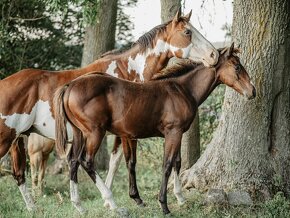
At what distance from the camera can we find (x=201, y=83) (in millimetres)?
7797

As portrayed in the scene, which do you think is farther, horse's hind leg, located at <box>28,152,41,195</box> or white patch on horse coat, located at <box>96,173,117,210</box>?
horse's hind leg, located at <box>28,152,41,195</box>

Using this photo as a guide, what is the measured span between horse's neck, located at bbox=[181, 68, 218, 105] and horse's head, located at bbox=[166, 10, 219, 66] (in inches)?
10.3

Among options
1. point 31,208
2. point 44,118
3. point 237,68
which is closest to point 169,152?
point 237,68

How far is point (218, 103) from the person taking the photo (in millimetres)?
12305

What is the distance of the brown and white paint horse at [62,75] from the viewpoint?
8.13 metres

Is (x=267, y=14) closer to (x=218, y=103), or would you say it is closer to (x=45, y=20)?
(x=218, y=103)

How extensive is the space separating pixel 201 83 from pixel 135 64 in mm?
1141

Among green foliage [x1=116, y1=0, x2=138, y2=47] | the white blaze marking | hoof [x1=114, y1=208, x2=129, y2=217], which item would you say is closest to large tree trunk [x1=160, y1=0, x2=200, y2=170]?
the white blaze marking

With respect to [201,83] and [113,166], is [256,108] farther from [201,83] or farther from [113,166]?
[113,166]

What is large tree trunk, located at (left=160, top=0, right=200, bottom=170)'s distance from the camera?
10.0 meters

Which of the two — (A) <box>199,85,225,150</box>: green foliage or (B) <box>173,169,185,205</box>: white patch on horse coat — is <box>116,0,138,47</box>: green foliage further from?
(B) <box>173,169,185,205</box>: white patch on horse coat

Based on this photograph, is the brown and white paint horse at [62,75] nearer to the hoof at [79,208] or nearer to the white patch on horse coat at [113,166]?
the white patch on horse coat at [113,166]

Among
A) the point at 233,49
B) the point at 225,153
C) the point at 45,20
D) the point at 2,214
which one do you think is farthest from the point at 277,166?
the point at 45,20

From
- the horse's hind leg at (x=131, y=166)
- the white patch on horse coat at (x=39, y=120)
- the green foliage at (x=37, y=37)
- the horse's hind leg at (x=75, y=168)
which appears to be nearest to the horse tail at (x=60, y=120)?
the horse's hind leg at (x=75, y=168)
